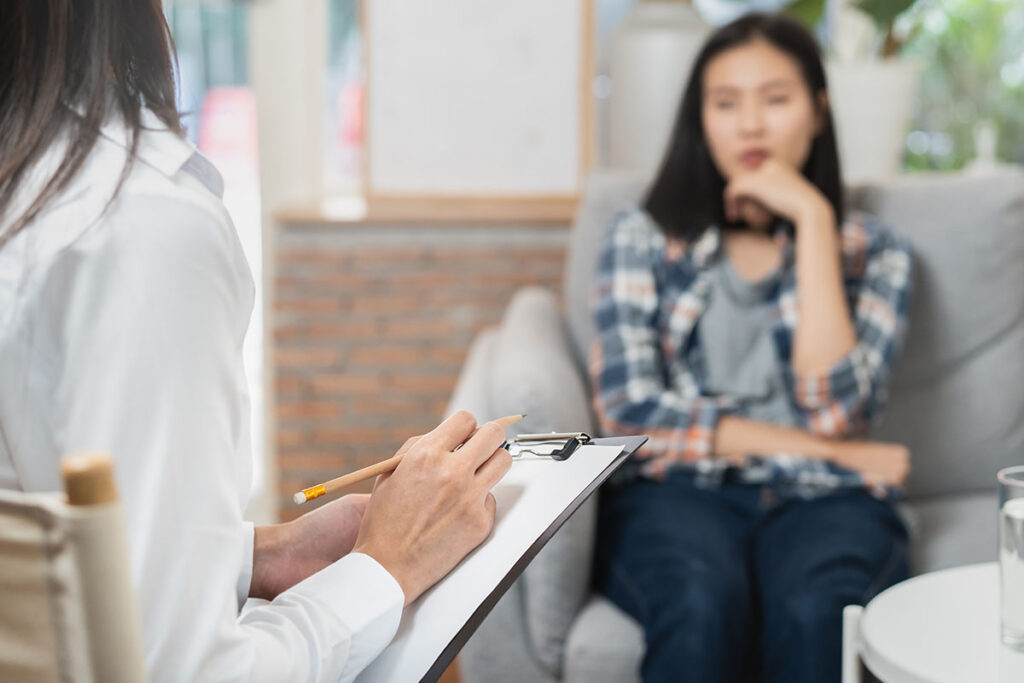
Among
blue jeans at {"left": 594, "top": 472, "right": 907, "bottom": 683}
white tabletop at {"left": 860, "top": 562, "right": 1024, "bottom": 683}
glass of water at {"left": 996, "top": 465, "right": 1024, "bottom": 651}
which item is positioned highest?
glass of water at {"left": 996, "top": 465, "right": 1024, "bottom": 651}

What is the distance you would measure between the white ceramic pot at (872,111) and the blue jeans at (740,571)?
79 centimetres

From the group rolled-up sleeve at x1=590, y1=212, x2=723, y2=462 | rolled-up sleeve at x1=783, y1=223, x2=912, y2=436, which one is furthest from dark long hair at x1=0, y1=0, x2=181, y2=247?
rolled-up sleeve at x1=783, y1=223, x2=912, y2=436

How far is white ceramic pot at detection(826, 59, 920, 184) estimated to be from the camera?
5.71ft

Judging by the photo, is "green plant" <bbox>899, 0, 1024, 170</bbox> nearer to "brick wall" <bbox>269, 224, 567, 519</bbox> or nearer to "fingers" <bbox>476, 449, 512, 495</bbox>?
"brick wall" <bbox>269, 224, 567, 519</bbox>

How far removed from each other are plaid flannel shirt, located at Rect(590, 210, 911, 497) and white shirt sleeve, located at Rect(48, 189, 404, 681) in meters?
0.86

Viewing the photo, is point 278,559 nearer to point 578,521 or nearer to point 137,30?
point 137,30

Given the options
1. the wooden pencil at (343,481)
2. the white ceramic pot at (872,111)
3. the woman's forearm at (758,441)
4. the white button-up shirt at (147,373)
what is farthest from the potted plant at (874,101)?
the white button-up shirt at (147,373)

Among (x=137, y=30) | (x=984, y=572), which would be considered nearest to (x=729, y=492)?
(x=984, y=572)

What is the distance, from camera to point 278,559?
27.6 inches

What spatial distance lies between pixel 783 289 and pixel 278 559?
0.90 metres

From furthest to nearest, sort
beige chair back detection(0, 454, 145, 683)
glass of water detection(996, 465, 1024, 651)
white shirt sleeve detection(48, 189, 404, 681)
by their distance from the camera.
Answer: glass of water detection(996, 465, 1024, 651) → white shirt sleeve detection(48, 189, 404, 681) → beige chair back detection(0, 454, 145, 683)

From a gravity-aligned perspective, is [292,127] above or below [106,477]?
above

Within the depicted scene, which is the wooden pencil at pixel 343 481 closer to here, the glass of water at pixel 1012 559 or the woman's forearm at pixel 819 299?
the glass of water at pixel 1012 559

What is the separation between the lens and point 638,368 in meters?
1.31
